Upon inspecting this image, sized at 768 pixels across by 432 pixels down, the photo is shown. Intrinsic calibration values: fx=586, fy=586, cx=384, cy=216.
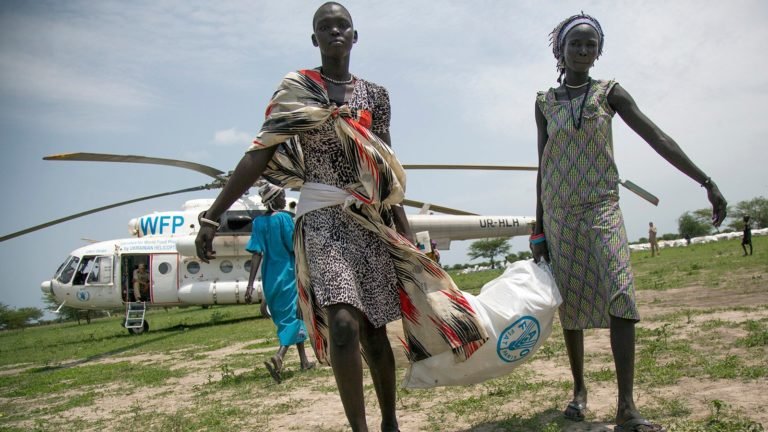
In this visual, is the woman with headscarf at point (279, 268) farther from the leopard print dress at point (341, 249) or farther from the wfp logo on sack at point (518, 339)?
the wfp logo on sack at point (518, 339)

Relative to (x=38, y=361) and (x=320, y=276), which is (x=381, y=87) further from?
(x=38, y=361)

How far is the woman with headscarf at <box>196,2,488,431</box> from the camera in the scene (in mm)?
2330

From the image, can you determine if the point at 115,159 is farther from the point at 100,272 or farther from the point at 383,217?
the point at 383,217

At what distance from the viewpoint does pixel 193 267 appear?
14930mm

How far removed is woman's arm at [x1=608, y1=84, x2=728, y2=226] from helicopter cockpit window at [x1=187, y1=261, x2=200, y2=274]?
44.5ft

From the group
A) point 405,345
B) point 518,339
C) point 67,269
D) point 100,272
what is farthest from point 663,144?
point 67,269

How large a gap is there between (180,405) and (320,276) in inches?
108

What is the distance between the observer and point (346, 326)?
2256mm

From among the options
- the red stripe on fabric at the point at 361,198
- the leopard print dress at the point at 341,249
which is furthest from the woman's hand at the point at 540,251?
the red stripe on fabric at the point at 361,198

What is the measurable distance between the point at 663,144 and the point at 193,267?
13.8 meters

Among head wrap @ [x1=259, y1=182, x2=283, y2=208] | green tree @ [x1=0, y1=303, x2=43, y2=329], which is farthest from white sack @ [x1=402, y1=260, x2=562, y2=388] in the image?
green tree @ [x1=0, y1=303, x2=43, y2=329]

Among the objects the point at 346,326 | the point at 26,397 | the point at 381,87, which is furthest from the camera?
the point at 26,397

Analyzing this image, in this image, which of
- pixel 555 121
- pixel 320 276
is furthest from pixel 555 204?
pixel 320 276

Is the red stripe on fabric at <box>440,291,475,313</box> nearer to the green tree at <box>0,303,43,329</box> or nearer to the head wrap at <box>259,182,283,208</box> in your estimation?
the head wrap at <box>259,182,283,208</box>
